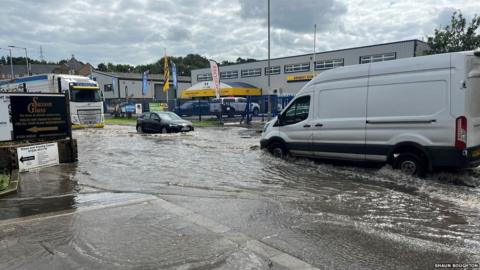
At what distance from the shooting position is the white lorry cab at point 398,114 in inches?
282

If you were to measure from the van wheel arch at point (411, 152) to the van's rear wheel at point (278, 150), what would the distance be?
126 inches

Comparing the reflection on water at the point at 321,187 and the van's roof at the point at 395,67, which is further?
the van's roof at the point at 395,67

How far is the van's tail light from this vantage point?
7.05m

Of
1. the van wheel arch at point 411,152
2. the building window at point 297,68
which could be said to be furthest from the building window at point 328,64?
the van wheel arch at point 411,152

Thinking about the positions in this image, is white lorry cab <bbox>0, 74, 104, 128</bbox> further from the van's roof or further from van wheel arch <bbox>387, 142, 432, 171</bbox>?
van wheel arch <bbox>387, 142, 432, 171</bbox>

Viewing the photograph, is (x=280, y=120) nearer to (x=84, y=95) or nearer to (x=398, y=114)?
(x=398, y=114)

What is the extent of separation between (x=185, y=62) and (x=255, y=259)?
125m

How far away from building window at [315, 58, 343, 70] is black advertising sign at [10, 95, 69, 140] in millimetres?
38123

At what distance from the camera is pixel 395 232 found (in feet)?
16.1

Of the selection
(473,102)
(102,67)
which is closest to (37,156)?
(473,102)

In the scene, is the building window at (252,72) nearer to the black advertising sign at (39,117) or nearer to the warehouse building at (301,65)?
the warehouse building at (301,65)

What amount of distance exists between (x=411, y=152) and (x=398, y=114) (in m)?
0.84

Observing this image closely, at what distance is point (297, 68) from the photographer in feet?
164

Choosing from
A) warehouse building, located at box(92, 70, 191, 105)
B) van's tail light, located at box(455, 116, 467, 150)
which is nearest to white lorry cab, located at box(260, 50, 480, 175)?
van's tail light, located at box(455, 116, 467, 150)
